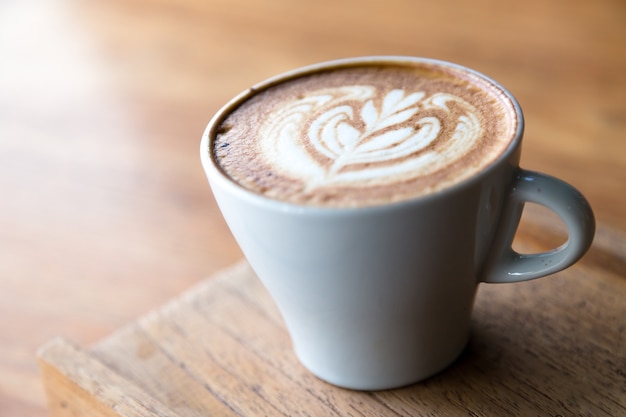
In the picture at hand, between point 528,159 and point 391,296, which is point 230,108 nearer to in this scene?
point 391,296

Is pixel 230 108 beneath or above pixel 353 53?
above

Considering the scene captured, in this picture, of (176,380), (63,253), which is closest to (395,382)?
(176,380)

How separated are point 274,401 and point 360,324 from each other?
11cm

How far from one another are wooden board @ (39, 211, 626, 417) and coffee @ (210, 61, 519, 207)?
7.6 inches

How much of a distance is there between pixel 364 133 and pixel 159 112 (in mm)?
921

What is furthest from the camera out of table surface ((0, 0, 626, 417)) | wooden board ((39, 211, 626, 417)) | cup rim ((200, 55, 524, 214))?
table surface ((0, 0, 626, 417))

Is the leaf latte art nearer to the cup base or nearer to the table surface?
the cup base

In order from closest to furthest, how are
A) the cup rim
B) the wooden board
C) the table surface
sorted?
the cup rim
the wooden board
the table surface

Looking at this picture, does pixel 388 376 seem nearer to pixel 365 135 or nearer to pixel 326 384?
pixel 326 384

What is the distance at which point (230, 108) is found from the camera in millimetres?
684

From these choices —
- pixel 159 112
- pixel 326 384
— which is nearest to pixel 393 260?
pixel 326 384

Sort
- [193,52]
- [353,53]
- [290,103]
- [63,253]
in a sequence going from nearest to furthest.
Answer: [290,103]
[63,253]
[353,53]
[193,52]

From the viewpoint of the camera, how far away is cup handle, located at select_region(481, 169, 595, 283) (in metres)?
0.58

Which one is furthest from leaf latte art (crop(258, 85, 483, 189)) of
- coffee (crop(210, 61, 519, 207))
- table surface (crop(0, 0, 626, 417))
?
table surface (crop(0, 0, 626, 417))
